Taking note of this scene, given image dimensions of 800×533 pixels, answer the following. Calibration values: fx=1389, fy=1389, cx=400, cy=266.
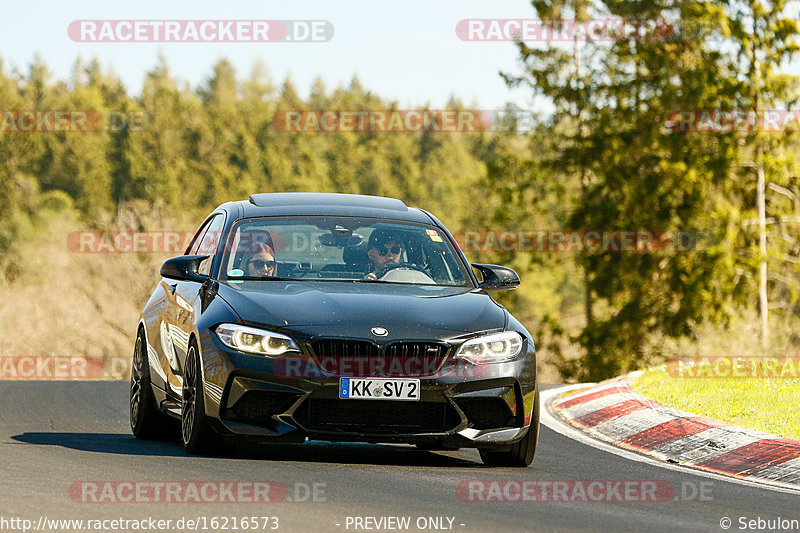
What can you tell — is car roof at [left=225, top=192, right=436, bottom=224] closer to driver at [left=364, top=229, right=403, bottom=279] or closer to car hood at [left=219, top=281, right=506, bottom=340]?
driver at [left=364, top=229, right=403, bottom=279]

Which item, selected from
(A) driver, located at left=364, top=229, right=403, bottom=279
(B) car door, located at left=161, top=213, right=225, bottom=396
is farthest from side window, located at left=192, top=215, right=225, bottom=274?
(A) driver, located at left=364, top=229, right=403, bottom=279

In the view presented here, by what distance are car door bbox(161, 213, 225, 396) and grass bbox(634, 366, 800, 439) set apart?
4.15 m

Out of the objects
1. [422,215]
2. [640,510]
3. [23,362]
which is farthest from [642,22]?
[640,510]

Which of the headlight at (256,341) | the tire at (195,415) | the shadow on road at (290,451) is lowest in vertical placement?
the shadow on road at (290,451)

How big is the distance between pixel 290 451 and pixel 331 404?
1241 mm

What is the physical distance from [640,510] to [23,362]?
51.6m

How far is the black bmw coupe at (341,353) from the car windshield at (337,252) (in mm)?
13

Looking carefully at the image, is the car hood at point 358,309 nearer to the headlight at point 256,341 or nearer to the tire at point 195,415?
the headlight at point 256,341

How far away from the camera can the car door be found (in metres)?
9.17

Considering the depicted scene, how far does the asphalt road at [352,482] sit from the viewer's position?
6555 millimetres

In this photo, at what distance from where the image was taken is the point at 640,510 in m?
7.18

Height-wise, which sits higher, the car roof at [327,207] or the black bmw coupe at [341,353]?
the car roof at [327,207]

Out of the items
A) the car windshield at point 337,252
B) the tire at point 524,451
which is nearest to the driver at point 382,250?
the car windshield at point 337,252

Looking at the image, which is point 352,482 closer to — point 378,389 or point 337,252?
point 378,389
